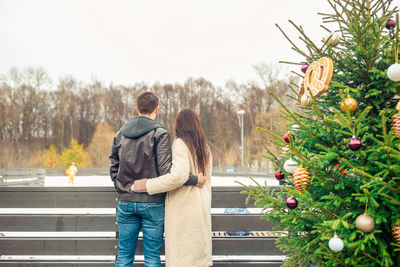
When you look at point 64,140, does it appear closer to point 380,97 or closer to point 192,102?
point 192,102

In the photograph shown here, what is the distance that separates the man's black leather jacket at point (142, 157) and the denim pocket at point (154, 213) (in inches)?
1.6

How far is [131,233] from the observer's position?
2430 mm

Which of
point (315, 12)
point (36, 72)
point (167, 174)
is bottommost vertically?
point (167, 174)

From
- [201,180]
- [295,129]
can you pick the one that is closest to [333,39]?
[295,129]

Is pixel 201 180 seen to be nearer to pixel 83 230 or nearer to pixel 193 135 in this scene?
pixel 193 135

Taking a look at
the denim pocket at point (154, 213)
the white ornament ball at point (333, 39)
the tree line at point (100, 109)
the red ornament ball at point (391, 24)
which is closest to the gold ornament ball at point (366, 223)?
the white ornament ball at point (333, 39)

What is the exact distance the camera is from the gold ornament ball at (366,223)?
1.50 metres

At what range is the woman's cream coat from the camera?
2430 millimetres

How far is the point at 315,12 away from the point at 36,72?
45538 millimetres

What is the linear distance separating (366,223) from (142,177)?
5.15 feet

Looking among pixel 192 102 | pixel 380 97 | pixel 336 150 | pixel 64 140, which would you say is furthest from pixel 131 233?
pixel 64 140

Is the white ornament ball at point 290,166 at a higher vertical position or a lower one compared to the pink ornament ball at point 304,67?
lower

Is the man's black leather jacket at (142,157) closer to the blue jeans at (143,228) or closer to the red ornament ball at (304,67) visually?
the blue jeans at (143,228)

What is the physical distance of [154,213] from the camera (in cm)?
242
